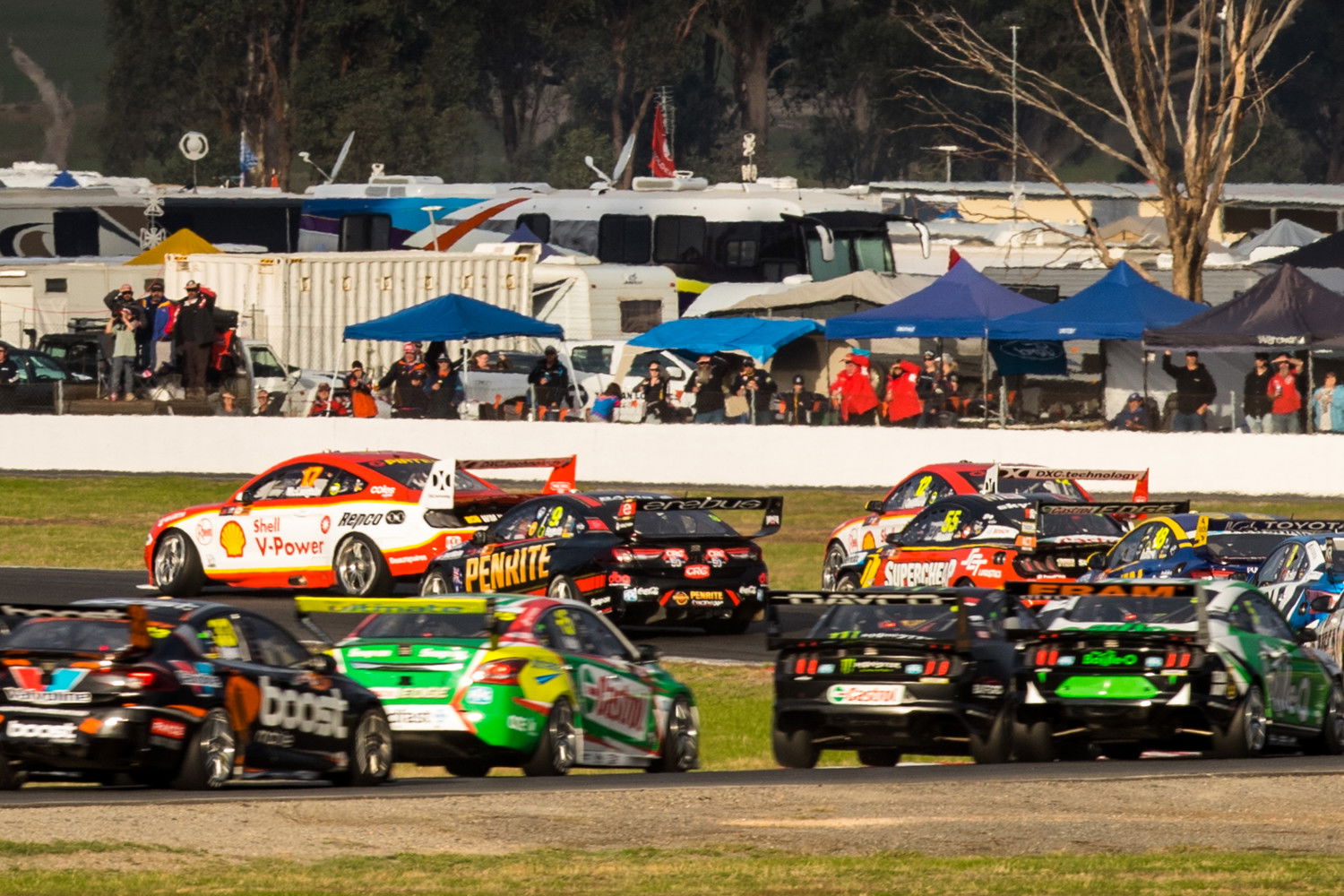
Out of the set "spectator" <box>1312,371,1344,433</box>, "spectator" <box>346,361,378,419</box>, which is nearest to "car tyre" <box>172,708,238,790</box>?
"spectator" <box>1312,371,1344,433</box>

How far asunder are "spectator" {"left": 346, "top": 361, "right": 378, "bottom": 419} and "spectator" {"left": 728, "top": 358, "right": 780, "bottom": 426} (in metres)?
5.72

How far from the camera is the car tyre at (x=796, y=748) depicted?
1605cm

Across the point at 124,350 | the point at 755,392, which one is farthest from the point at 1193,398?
the point at 124,350

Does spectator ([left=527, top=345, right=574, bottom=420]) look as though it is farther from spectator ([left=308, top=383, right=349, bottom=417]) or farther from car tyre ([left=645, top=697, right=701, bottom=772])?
car tyre ([left=645, top=697, right=701, bottom=772])

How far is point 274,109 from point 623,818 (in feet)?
327

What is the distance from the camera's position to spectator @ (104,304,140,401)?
39.9m

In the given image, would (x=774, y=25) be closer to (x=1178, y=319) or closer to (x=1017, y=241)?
(x=1017, y=241)

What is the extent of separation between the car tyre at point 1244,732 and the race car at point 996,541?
627 cm

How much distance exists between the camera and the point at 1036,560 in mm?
22484

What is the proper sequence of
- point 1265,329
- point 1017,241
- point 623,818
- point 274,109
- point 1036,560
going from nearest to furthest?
point 623,818, point 1036,560, point 1265,329, point 1017,241, point 274,109

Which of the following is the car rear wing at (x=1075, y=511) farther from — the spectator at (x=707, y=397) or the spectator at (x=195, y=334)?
the spectator at (x=195, y=334)

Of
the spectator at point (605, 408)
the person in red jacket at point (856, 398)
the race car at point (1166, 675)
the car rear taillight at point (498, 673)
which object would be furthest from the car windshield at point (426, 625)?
the spectator at point (605, 408)

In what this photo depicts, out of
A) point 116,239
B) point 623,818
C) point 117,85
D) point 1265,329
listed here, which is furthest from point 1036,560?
point 117,85

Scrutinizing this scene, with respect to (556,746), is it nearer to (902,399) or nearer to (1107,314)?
(902,399)
